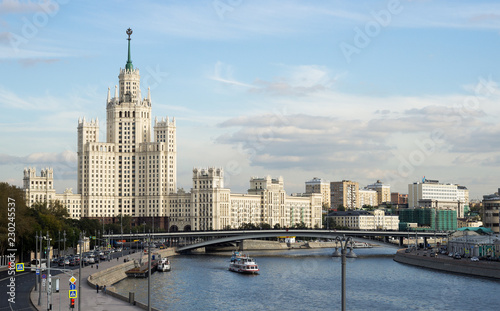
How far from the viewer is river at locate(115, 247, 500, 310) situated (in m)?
75.9

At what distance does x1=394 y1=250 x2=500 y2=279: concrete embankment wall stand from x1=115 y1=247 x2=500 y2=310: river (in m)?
→ 1.85

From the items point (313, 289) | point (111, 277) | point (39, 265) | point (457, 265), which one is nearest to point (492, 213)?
point (457, 265)

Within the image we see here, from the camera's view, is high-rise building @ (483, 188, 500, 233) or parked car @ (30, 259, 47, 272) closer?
parked car @ (30, 259, 47, 272)

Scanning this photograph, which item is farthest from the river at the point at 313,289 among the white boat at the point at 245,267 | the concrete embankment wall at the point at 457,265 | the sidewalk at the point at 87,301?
the sidewalk at the point at 87,301

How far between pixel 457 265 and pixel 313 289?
30.0 metres

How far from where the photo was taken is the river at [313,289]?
75938 mm

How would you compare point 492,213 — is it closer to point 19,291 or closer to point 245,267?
Result: point 245,267

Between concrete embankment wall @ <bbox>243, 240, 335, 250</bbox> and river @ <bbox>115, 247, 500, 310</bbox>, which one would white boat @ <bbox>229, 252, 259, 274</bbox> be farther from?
concrete embankment wall @ <bbox>243, 240, 335, 250</bbox>

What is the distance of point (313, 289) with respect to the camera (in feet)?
292

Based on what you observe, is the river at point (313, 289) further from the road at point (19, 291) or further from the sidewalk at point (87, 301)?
the road at point (19, 291)

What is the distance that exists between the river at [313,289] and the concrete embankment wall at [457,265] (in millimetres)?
1853

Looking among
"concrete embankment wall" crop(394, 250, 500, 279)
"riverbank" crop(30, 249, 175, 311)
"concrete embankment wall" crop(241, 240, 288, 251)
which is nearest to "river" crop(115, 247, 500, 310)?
"concrete embankment wall" crop(394, 250, 500, 279)

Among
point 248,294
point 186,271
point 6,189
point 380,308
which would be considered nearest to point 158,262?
point 186,271

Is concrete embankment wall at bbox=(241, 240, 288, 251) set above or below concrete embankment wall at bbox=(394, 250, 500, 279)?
below
